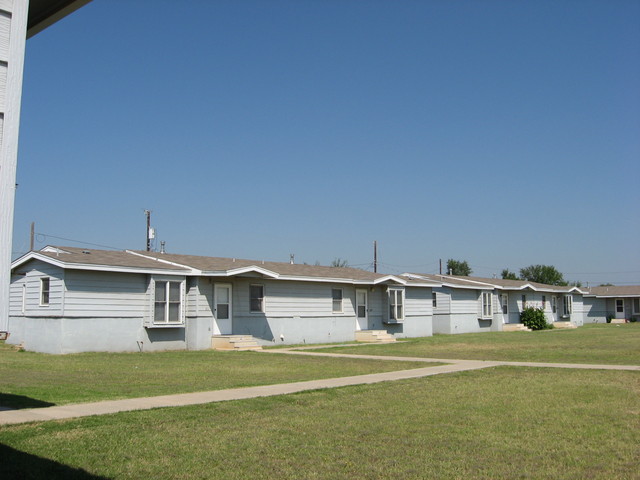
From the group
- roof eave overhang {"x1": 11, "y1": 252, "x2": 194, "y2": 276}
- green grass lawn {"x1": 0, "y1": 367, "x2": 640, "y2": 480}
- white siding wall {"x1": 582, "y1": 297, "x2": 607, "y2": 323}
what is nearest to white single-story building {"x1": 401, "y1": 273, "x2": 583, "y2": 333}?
white siding wall {"x1": 582, "y1": 297, "x2": 607, "y2": 323}

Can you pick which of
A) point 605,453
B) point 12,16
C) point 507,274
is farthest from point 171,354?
point 507,274

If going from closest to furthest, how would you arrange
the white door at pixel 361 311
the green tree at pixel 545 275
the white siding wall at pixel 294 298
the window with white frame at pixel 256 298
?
the white siding wall at pixel 294 298 → the window with white frame at pixel 256 298 → the white door at pixel 361 311 → the green tree at pixel 545 275

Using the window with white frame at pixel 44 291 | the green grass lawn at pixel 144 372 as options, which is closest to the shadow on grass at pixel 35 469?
the green grass lawn at pixel 144 372

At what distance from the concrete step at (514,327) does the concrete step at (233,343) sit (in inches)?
971

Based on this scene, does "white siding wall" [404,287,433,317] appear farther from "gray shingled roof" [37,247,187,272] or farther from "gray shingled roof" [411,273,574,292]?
"gray shingled roof" [37,247,187,272]

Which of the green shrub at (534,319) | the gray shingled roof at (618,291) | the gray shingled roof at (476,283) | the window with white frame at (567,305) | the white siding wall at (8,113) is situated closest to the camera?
the white siding wall at (8,113)

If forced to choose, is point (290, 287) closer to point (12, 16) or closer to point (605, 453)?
point (605, 453)

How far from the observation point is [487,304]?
4397cm

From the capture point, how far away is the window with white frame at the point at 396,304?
33812mm

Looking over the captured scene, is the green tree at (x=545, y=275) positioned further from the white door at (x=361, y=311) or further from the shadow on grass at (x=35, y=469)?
the shadow on grass at (x=35, y=469)

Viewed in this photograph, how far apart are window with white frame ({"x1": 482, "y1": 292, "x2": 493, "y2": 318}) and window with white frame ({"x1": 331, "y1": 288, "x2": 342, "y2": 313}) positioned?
15.6 metres

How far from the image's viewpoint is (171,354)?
22.3m

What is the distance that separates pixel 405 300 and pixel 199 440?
28421 millimetres

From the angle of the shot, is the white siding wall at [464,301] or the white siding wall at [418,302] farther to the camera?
the white siding wall at [464,301]
